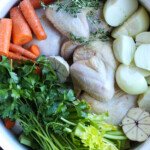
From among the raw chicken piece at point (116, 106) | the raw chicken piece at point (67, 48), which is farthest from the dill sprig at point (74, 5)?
the raw chicken piece at point (116, 106)

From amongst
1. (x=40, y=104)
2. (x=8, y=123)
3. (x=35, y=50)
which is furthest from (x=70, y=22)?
(x=8, y=123)

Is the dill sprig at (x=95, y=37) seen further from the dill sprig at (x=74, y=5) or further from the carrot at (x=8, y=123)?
the carrot at (x=8, y=123)

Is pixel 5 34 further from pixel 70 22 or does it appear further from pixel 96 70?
pixel 96 70

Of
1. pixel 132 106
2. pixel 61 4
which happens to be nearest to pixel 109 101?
pixel 132 106

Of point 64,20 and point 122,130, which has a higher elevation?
point 64,20

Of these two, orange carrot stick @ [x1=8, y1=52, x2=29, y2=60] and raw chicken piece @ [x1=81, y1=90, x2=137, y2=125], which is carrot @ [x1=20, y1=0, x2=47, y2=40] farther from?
raw chicken piece @ [x1=81, y1=90, x2=137, y2=125]

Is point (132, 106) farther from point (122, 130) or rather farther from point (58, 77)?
point (58, 77)

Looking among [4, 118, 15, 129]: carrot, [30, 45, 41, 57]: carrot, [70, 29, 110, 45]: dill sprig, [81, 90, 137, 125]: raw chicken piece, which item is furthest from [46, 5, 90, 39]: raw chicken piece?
[4, 118, 15, 129]: carrot
